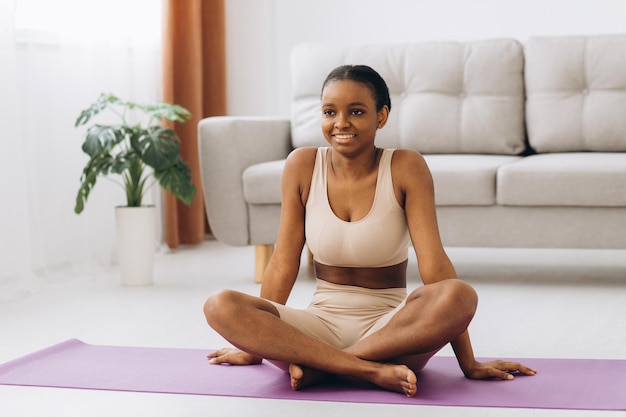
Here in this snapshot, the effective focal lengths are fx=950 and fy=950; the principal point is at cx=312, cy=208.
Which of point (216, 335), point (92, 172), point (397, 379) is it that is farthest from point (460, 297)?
point (92, 172)

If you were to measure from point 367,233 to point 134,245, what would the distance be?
1688 millimetres

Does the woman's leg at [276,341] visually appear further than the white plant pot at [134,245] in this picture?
No

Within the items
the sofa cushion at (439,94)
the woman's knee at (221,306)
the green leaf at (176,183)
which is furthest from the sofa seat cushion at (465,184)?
the woman's knee at (221,306)

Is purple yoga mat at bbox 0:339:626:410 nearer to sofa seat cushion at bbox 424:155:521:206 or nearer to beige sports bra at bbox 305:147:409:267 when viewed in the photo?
beige sports bra at bbox 305:147:409:267

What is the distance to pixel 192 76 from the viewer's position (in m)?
4.51

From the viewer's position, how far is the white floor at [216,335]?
1833mm

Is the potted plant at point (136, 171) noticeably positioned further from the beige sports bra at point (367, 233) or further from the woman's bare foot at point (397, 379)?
the woman's bare foot at point (397, 379)

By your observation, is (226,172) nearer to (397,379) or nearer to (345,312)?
(345,312)

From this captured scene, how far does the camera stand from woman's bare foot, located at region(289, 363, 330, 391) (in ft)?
6.18

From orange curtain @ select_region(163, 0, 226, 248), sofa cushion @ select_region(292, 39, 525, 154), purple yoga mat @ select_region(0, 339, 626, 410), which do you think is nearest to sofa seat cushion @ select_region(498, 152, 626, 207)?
sofa cushion @ select_region(292, 39, 525, 154)

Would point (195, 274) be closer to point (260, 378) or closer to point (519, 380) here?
point (260, 378)

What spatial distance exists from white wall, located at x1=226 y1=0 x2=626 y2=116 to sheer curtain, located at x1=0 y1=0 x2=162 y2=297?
0.79 metres

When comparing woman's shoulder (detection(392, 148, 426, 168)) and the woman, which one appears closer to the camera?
the woman

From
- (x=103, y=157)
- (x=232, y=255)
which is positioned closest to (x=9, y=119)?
(x=103, y=157)
